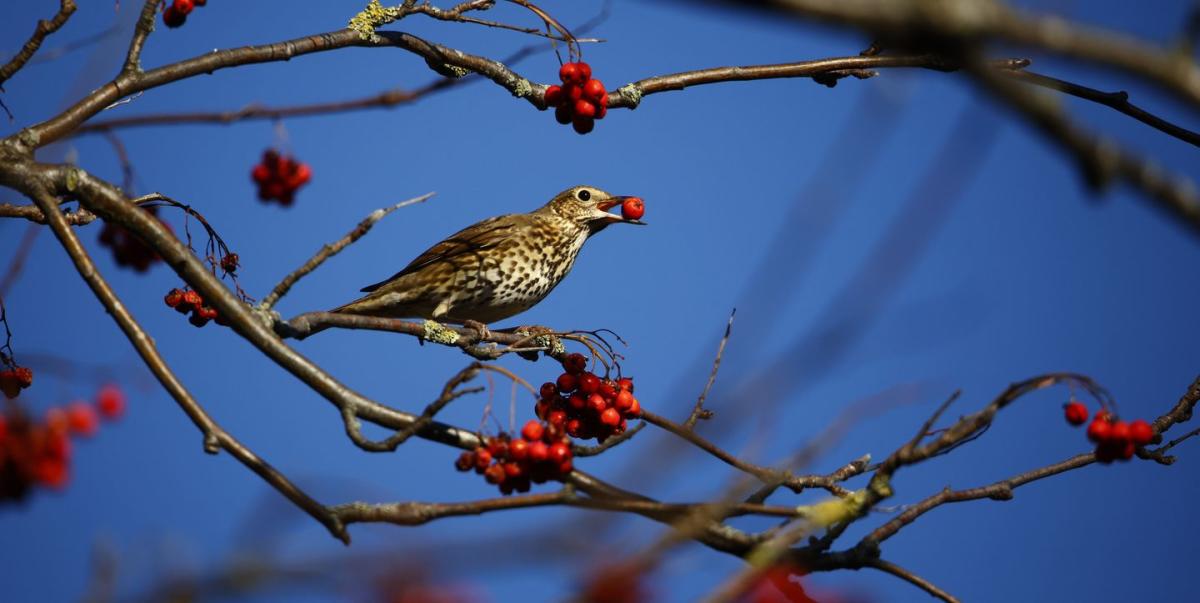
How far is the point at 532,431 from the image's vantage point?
326 cm

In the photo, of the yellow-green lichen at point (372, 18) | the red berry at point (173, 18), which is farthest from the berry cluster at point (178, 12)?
the yellow-green lichen at point (372, 18)

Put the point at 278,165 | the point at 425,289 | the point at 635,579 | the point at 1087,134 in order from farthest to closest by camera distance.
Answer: the point at 425,289 < the point at 278,165 < the point at 635,579 < the point at 1087,134

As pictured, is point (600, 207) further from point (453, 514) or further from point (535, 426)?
point (453, 514)

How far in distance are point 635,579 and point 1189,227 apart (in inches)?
33.5

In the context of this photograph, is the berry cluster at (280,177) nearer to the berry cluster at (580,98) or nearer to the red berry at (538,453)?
the berry cluster at (580,98)

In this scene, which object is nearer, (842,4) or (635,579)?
(842,4)

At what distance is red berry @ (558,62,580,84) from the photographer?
15.3 ft

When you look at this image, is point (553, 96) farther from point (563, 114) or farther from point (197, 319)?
point (197, 319)

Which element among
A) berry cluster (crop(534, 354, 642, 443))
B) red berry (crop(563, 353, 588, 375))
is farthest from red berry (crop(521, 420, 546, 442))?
red berry (crop(563, 353, 588, 375))

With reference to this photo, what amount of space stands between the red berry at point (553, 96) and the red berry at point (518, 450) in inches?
76.6

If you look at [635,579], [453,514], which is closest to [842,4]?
[635,579]

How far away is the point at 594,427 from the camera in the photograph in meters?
4.23

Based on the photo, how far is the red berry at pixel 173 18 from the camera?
177 inches

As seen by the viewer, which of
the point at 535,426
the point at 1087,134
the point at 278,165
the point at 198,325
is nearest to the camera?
the point at 1087,134
